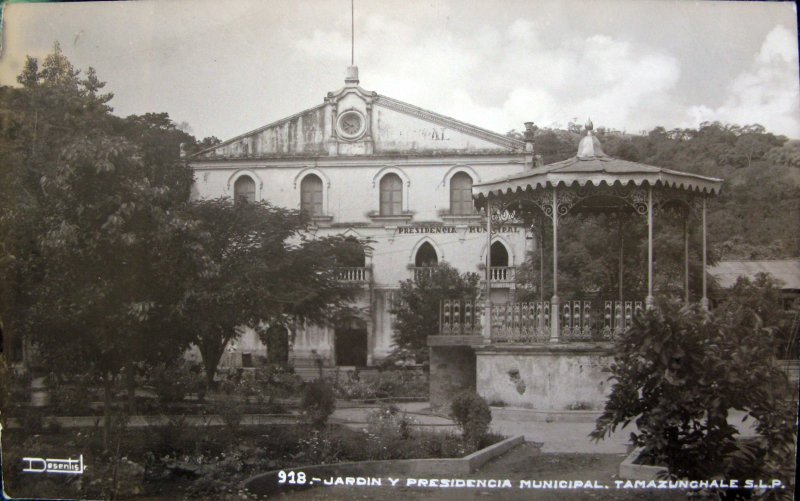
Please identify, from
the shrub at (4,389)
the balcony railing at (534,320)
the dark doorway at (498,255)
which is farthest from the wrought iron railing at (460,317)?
the shrub at (4,389)

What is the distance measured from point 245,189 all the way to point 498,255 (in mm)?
3170

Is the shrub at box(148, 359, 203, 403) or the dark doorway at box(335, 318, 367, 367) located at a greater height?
the dark doorway at box(335, 318, 367, 367)

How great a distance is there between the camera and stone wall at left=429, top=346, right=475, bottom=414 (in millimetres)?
10078

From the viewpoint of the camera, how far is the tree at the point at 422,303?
9477 millimetres

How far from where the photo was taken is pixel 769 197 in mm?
8523

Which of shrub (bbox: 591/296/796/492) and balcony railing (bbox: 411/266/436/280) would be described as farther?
balcony railing (bbox: 411/266/436/280)

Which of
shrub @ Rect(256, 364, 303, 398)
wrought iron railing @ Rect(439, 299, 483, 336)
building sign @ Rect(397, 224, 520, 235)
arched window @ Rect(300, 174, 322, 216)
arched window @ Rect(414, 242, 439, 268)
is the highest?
arched window @ Rect(300, 174, 322, 216)

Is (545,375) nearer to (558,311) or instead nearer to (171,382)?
(558,311)

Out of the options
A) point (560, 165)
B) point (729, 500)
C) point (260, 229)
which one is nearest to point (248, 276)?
point (260, 229)

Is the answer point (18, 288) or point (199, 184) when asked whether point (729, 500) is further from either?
point (18, 288)

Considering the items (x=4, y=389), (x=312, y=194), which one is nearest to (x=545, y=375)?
(x=312, y=194)

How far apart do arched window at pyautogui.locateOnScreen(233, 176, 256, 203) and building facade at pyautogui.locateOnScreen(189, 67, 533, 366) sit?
12mm

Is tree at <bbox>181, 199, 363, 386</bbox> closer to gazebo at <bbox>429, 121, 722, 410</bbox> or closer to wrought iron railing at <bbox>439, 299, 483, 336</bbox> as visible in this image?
wrought iron railing at <bbox>439, 299, 483, 336</bbox>

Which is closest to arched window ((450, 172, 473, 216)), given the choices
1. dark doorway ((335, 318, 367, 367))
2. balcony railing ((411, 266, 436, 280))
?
balcony railing ((411, 266, 436, 280))
